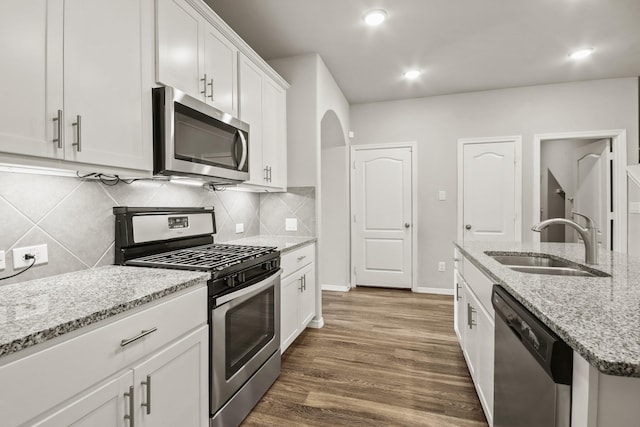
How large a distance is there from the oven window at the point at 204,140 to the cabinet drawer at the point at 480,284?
162 cm

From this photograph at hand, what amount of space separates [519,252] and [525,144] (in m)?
2.59

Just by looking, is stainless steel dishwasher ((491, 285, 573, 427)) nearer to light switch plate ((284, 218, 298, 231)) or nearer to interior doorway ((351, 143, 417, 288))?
light switch plate ((284, 218, 298, 231))

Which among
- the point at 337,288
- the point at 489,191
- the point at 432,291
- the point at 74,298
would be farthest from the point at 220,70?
the point at 432,291

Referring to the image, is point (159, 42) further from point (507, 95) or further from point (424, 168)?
point (507, 95)

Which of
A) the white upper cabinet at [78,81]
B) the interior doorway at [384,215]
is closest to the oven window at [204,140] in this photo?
the white upper cabinet at [78,81]

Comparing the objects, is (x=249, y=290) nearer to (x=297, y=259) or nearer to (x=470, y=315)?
(x=297, y=259)

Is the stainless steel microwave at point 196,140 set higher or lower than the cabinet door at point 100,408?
higher

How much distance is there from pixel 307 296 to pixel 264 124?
1542 mm

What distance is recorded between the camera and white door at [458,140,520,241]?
407 cm

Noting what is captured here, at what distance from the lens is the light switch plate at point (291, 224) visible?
310 cm

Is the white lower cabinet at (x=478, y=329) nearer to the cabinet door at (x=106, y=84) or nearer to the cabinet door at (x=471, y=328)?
the cabinet door at (x=471, y=328)

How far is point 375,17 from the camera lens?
8.22 feet

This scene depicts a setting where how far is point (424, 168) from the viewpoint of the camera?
440 centimetres

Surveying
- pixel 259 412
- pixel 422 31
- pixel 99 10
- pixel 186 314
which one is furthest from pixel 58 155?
pixel 422 31
